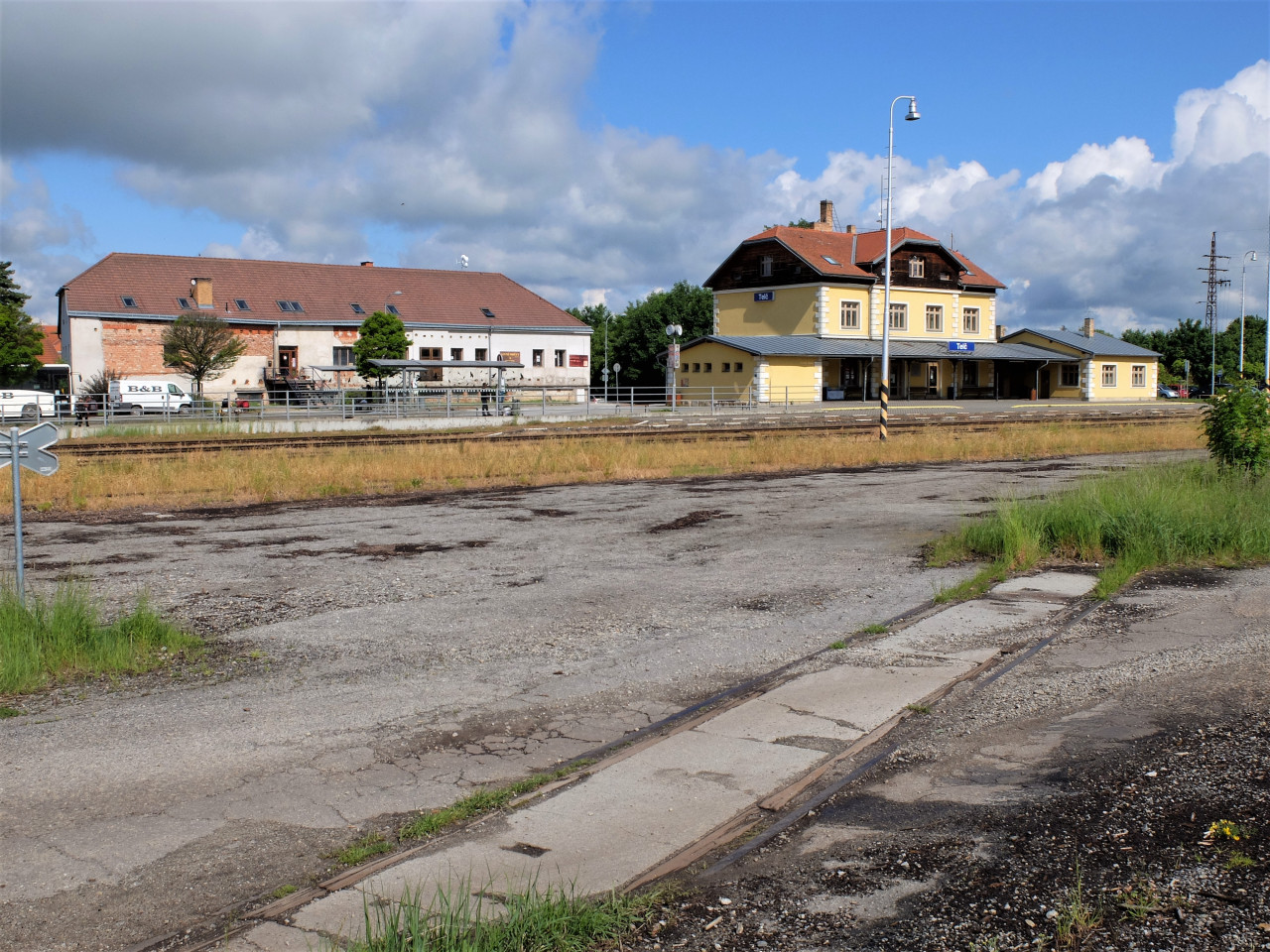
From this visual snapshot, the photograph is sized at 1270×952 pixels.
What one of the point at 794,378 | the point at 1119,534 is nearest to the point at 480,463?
the point at 1119,534

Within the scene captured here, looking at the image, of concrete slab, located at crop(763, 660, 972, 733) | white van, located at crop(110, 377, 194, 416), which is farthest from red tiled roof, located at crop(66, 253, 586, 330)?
concrete slab, located at crop(763, 660, 972, 733)

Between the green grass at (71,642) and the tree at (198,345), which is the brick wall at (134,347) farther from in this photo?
the green grass at (71,642)

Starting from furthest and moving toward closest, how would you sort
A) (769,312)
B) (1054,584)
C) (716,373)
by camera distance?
(769,312), (716,373), (1054,584)

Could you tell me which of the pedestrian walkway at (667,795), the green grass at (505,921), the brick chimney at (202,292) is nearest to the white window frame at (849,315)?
the brick chimney at (202,292)

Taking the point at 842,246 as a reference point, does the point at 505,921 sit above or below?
below

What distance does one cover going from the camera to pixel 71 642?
7.79 m

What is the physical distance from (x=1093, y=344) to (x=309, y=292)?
5322 centimetres

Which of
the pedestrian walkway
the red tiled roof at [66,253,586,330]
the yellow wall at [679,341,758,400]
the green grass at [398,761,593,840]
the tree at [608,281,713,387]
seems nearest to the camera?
the pedestrian walkway

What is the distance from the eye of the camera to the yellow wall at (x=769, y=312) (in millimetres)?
63531

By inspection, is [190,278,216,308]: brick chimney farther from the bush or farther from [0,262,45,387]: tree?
the bush

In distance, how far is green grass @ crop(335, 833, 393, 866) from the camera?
462cm

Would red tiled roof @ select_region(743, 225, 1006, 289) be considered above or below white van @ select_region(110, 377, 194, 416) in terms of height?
above

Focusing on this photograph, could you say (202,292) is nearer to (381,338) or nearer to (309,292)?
(309,292)

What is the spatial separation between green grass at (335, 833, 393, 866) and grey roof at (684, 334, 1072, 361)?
52.9 metres
